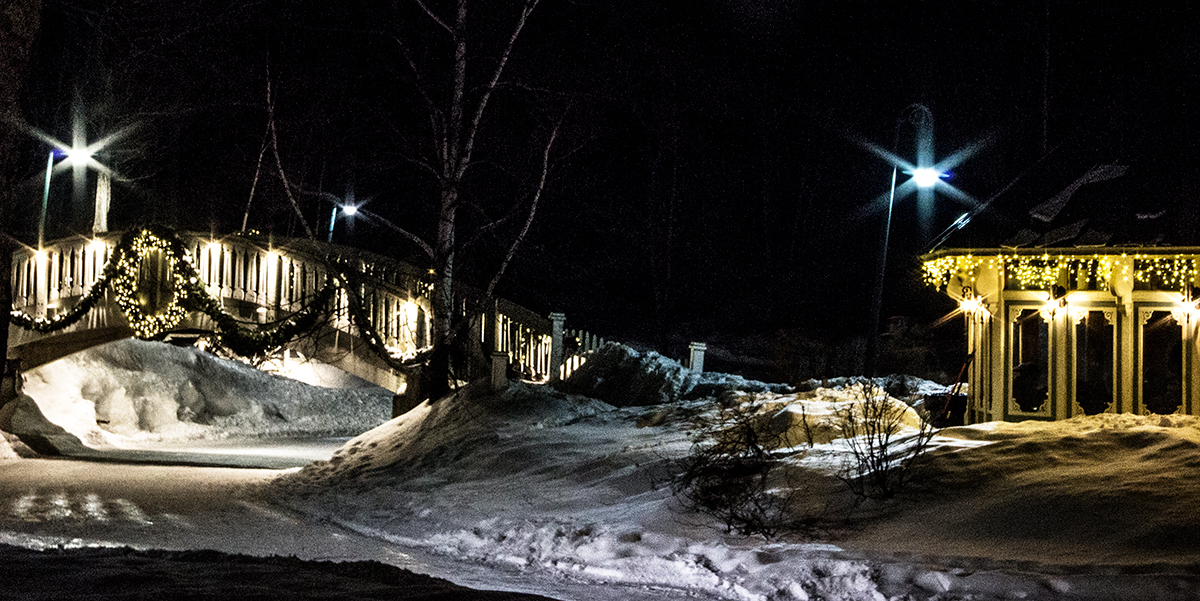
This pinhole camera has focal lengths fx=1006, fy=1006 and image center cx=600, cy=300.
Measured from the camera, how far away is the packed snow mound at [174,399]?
22.8 meters

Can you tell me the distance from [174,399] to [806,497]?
62.5 feet

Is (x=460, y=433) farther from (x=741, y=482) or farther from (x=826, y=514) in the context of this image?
(x=826, y=514)

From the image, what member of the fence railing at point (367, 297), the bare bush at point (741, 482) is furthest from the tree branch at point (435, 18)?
the bare bush at point (741, 482)

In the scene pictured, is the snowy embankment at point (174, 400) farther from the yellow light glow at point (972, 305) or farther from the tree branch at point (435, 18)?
the yellow light glow at point (972, 305)

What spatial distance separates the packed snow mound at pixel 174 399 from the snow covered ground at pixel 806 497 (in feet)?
29.9

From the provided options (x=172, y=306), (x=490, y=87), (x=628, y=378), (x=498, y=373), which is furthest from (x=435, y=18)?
(x=172, y=306)

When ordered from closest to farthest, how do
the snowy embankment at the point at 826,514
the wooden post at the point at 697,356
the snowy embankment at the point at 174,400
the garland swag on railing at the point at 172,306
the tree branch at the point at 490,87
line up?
the snowy embankment at the point at 826,514
the tree branch at the point at 490,87
the garland swag on railing at the point at 172,306
the wooden post at the point at 697,356
the snowy embankment at the point at 174,400

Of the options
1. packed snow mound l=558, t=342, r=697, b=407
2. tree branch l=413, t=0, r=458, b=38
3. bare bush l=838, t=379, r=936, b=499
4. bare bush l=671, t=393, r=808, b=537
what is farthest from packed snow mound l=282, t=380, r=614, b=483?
tree branch l=413, t=0, r=458, b=38

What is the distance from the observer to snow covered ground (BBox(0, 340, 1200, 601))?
24.8 ft

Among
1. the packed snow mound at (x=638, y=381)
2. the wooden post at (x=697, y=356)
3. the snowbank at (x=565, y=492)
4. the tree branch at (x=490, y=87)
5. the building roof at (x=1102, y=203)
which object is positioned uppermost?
the tree branch at (x=490, y=87)

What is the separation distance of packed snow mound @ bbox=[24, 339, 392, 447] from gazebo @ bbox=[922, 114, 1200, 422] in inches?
647

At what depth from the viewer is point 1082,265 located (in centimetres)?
1540

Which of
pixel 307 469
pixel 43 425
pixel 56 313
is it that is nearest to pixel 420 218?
pixel 56 313

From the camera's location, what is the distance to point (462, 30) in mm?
18266
